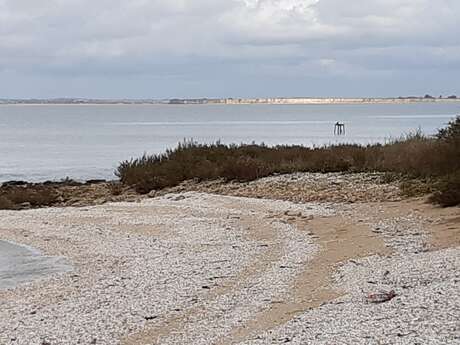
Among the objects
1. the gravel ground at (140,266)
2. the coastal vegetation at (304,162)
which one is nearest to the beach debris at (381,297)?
the gravel ground at (140,266)

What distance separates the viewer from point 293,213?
1892 centimetres

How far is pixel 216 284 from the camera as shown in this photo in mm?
11578

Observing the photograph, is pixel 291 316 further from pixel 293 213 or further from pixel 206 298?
pixel 293 213

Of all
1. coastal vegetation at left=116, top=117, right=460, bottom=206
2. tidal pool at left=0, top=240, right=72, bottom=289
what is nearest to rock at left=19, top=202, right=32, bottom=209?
coastal vegetation at left=116, top=117, right=460, bottom=206

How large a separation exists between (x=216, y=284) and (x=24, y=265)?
438 centimetres

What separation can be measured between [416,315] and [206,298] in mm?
3056

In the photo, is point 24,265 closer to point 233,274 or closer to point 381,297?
point 233,274

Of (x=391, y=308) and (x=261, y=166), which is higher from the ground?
(x=391, y=308)

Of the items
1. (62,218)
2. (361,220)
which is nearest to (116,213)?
(62,218)

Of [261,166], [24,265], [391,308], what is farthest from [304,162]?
[391,308]

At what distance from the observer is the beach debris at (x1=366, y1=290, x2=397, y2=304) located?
31.0ft

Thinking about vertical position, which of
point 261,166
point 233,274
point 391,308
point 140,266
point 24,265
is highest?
point 391,308

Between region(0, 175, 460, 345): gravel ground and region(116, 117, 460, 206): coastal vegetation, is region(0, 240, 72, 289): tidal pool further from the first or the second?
region(116, 117, 460, 206): coastal vegetation

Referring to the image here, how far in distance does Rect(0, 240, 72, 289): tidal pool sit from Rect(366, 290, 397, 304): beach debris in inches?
214
